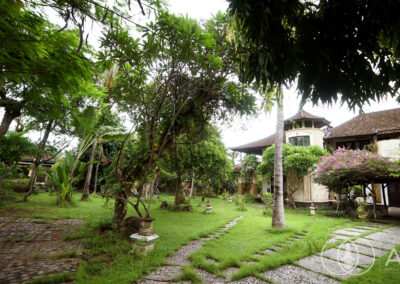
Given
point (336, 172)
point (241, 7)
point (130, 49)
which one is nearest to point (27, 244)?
point (130, 49)

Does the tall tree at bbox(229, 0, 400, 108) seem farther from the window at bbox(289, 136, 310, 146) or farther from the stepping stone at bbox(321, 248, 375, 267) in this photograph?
the window at bbox(289, 136, 310, 146)

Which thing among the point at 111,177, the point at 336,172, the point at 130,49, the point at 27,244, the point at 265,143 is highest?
the point at 265,143

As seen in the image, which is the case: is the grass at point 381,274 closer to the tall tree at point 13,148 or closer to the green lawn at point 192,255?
the green lawn at point 192,255

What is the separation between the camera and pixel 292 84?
286 centimetres

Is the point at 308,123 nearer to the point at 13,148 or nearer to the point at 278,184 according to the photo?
the point at 278,184

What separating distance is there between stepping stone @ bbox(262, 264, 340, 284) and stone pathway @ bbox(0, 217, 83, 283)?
147 inches

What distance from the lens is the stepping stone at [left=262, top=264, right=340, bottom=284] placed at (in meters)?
3.54

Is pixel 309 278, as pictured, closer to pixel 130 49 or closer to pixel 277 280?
pixel 277 280

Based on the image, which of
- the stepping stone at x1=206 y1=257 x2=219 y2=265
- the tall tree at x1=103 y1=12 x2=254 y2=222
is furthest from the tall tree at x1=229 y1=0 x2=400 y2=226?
the stepping stone at x1=206 y1=257 x2=219 y2=265

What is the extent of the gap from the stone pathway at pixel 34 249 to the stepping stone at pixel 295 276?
3.75 m

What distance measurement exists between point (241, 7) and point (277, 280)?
424 cm

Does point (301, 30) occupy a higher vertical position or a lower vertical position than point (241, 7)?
higher

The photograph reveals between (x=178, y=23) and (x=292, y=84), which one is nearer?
(x=292, y=84)

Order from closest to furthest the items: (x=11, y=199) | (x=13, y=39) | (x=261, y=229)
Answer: (x=13, y=39) → (x=261, y=229) → (x=11, y=199)
